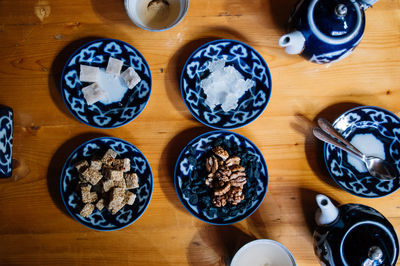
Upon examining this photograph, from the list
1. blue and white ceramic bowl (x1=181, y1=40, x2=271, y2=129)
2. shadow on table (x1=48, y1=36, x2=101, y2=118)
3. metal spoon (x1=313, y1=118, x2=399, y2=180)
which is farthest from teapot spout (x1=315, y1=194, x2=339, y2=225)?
shadow on table (x1=48, y1=36, x2=101, y2=118)

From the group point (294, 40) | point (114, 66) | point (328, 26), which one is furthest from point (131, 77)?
point (328, 26)

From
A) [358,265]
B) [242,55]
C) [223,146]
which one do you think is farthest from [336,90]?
[358,265]

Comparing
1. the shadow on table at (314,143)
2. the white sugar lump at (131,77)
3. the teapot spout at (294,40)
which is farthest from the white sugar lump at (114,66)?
the shadow on table at (314,143)

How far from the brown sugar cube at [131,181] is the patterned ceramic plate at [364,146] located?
71cm

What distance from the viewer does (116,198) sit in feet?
3.23

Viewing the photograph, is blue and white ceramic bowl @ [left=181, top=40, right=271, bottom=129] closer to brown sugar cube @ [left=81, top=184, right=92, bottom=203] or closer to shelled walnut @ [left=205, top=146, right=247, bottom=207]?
shelled walnut @ [left=205, top=146, right=247, bottom=207]

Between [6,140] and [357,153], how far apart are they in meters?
1.28

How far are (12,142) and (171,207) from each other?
658mm

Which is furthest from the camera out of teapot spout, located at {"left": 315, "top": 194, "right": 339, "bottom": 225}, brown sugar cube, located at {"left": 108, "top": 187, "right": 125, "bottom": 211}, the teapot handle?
brown sugar cube, located at {"left": 108, "top": 187, "right": 125, "bottom": 211}

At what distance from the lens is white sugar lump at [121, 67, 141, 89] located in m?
1.01

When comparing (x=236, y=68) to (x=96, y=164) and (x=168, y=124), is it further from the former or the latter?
(x=96, y=164)

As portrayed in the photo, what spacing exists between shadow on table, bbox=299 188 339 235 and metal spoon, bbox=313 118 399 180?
188mm

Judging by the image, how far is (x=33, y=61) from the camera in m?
1.07

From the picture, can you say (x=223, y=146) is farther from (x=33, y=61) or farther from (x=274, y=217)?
(x=33, y=61)
